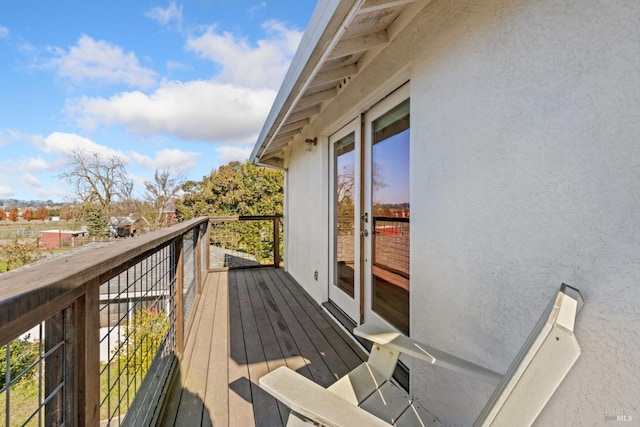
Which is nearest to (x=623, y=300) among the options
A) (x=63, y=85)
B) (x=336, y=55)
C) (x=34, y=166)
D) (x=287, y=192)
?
(x=336, y=55)

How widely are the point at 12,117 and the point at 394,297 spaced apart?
31.6m

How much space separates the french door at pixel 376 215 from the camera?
2.25m

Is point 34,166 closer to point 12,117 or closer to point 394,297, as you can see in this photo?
point 12,117

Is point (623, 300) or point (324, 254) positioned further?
Result: point (324, 254)

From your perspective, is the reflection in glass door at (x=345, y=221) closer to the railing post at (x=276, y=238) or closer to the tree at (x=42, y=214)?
the railing post at (x=276, y=238)

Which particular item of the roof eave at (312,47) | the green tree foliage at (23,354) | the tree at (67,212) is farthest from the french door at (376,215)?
the tree at (67,212)

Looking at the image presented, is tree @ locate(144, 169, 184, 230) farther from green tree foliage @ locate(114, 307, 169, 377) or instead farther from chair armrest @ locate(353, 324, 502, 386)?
chair armrest @ locate(353, 324, 502, 386)

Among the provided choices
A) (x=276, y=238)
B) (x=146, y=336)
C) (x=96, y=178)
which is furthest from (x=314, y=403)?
(x=96, y=178)

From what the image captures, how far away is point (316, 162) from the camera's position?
4.13 metres

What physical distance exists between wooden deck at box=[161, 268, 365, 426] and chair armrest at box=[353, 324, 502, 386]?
874mm

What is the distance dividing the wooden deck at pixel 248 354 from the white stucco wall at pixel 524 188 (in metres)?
0.92

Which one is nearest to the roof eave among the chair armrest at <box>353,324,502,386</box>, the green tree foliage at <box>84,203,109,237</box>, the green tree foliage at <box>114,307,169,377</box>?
the chair armrest at <box>353,324,502,386</box>

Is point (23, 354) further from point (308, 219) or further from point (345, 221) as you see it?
point (308, 219)

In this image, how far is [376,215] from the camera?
2623 mm
